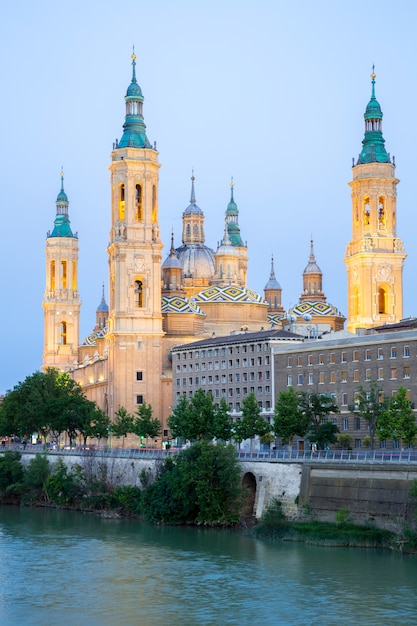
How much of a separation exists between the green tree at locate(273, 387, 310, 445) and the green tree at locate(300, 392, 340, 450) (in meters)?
0.73

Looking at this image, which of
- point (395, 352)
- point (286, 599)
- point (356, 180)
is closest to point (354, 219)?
point (356, 180)

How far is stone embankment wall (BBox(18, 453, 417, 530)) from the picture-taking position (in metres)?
70.9

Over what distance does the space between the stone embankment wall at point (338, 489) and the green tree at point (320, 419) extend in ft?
24.9

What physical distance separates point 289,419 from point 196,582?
2830 centimetres

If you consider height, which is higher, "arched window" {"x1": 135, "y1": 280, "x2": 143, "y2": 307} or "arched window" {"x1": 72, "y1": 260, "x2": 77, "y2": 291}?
"arched window" {"x1": 72, "y1": 260, "x2": 77, "y2": 291}

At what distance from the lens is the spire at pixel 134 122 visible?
141 metres

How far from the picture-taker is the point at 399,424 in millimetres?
80812

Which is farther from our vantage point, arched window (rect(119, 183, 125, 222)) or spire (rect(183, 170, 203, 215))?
spire (rect(183, 170, 203, 215))

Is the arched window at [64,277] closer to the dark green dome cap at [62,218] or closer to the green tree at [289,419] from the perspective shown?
the dark green dome cap at [62,218]

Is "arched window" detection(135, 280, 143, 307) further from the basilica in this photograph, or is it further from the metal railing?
the metal railing

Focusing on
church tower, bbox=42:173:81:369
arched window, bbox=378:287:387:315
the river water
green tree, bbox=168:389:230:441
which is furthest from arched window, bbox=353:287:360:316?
the river water

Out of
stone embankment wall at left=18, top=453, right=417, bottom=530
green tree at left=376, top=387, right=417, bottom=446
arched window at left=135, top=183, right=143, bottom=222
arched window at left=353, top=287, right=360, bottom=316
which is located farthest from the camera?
arched window at left=353, top=287, right=360, bottom=316

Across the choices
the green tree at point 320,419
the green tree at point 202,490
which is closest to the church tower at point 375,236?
the green tree at point 320,419

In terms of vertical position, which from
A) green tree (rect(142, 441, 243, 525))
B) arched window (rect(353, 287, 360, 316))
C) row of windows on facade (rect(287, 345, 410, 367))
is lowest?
green tree (rect(142, 441, 243, 525))
